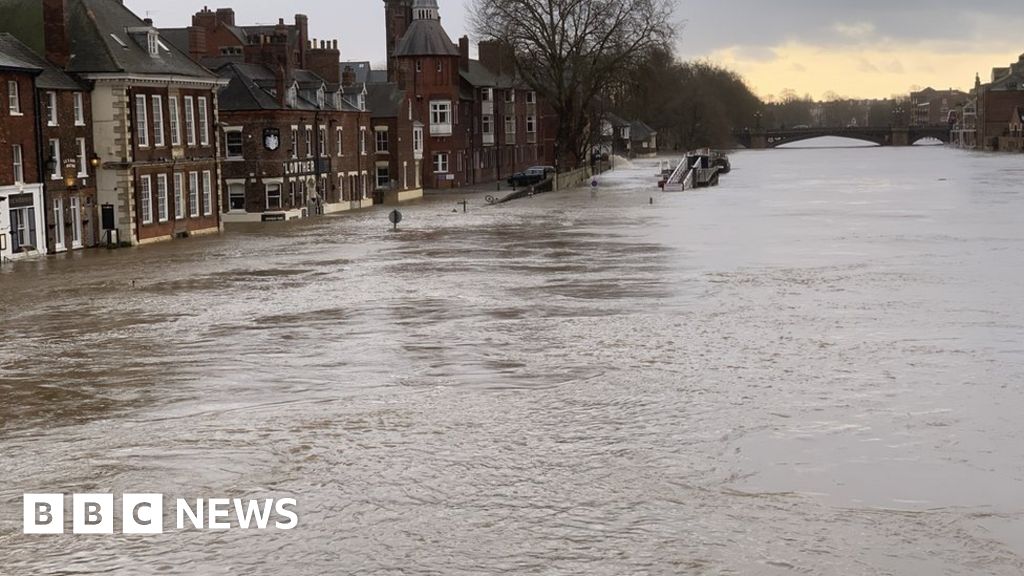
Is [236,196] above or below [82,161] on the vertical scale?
below

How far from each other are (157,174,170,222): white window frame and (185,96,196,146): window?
278 cm

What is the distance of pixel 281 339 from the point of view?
2780 cm

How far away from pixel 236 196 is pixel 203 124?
9.14 metres

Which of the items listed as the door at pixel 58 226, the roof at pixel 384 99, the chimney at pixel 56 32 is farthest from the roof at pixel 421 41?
the door at pixel 58 226

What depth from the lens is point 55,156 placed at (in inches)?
1954

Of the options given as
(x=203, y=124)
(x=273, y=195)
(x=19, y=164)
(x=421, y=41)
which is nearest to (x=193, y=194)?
(x=203, y=124)

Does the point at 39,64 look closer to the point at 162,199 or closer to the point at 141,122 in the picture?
the point at 141,122

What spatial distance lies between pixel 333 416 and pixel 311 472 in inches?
126

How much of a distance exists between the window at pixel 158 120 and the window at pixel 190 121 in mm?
2300

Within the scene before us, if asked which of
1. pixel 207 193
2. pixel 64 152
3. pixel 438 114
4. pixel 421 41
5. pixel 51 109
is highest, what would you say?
pixel 421 41

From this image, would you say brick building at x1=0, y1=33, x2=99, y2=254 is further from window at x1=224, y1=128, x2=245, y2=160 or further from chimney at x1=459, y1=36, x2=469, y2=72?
chimney at x1=459, y1=36, x2=469, y2=72

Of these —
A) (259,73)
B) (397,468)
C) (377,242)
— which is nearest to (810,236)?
(377,242)

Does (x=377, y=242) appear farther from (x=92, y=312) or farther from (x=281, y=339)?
(x=281, y=339)

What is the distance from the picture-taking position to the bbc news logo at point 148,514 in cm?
1480
